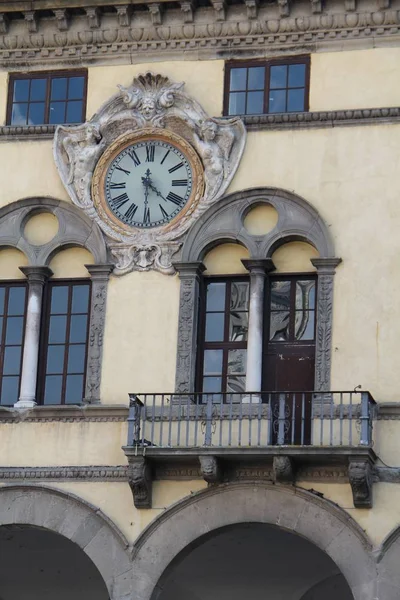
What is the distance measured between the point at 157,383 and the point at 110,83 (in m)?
5.45

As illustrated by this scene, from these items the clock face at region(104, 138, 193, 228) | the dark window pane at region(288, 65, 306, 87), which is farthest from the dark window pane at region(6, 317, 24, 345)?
the dark window pane at region(288, 65, 306, 87)

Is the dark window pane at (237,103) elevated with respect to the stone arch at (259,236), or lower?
elevated

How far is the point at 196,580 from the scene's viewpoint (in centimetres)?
3250

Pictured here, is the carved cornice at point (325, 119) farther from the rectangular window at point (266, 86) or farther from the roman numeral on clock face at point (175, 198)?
the roman numeral on clock face at point (175, 198)

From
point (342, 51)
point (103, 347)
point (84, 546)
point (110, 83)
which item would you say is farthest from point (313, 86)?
point (84, 546)

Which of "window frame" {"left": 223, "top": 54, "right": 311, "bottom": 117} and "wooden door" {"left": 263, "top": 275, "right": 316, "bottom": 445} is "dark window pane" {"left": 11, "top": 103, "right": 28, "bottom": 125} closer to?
"window frame" {"left": 223, "top": 54, "right": 311, "bottom": 117}

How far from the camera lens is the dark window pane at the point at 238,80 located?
102 ft

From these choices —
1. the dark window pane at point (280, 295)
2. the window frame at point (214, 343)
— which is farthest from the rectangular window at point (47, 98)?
the dark window pane at point (280, 295)

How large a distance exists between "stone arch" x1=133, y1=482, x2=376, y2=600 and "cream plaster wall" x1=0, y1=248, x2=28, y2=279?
5140 mm

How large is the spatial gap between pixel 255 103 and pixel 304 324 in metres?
3.92

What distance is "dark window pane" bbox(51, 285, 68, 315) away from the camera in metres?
30.8

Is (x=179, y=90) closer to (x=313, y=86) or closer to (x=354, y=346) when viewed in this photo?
(x=313, y=86)

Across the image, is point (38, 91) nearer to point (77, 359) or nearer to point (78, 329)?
point (78, 329)

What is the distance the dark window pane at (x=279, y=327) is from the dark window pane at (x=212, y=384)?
1.11 m
